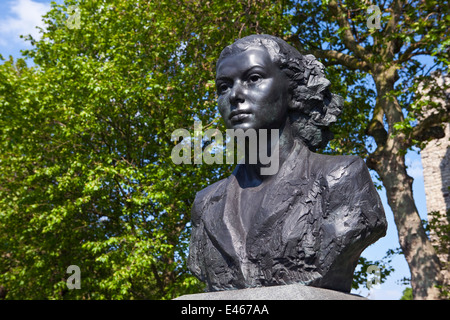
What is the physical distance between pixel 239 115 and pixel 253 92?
19 centimetres

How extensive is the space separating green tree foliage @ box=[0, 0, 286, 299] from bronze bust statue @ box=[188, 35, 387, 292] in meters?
6.98

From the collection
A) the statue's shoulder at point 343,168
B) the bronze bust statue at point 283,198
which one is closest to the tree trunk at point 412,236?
the bronze bust statue at point 283,198

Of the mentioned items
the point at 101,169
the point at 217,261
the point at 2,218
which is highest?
the point at 101,169

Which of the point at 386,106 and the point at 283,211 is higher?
the point at 386,106

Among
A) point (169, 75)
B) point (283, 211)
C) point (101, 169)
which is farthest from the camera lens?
point (169, 75)

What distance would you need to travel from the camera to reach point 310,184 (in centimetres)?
352

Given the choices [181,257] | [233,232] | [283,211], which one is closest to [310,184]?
[283,211]

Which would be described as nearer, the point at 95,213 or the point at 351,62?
the point at 351,62

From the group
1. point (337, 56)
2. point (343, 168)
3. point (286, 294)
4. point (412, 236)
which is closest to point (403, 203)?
point (412, 236)

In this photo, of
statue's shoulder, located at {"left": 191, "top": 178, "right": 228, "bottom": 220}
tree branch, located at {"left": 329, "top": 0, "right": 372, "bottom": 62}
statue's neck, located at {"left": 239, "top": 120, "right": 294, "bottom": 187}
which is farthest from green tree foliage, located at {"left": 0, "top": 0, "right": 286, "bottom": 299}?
statue's neck, located at {"left": 239, "top": 120, "right": 294, "bottom": 187}

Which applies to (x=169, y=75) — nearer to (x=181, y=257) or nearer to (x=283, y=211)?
(x=181, y=257)

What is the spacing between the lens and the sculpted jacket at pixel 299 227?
3.28m

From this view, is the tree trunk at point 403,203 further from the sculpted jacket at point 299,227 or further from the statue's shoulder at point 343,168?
the statue's shoulder at point 343,168

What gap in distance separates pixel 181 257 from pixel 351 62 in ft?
19.4
